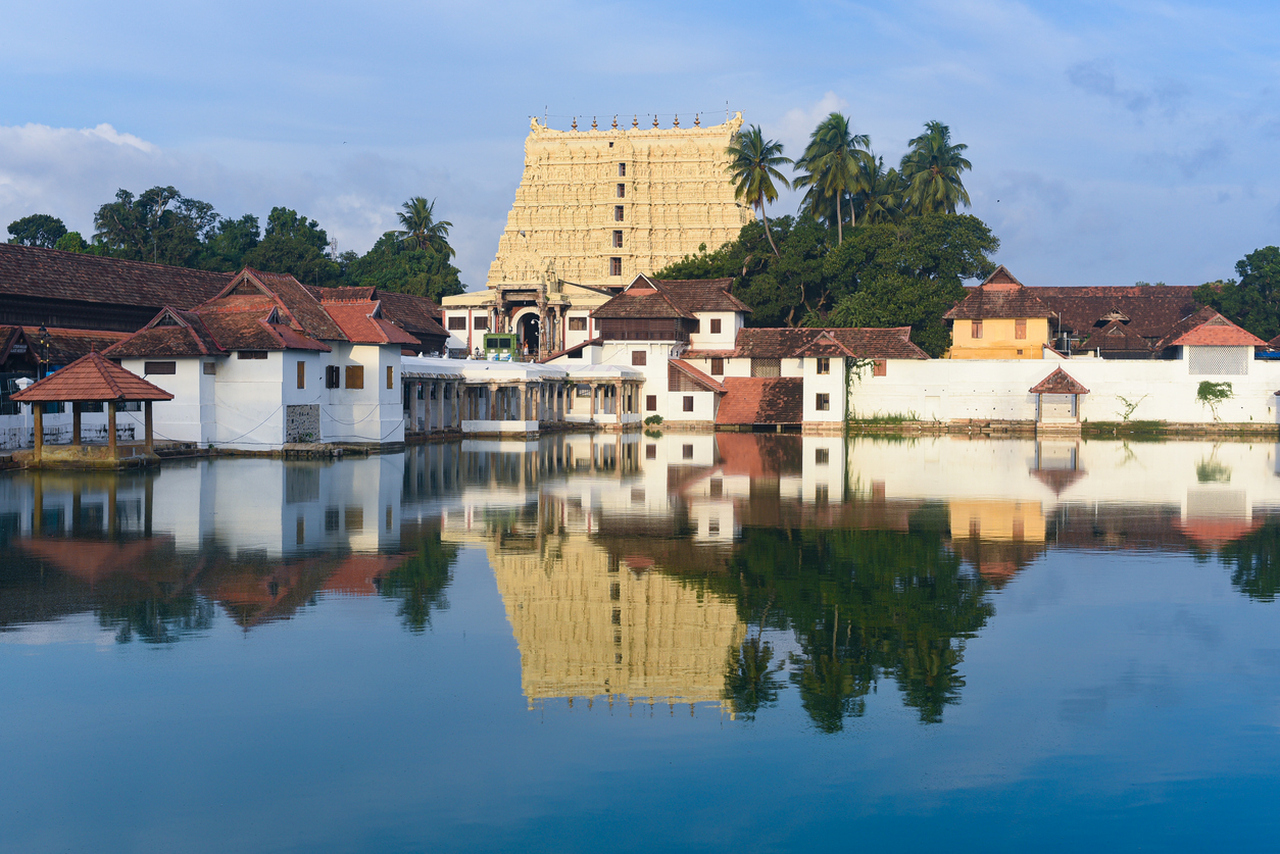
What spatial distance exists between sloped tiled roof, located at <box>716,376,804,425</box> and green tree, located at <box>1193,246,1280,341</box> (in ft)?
84.3

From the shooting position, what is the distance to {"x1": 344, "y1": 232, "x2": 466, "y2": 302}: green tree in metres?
84.8

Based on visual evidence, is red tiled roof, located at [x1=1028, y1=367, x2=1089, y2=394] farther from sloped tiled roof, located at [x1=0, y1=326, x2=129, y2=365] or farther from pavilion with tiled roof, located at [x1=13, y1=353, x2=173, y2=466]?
pavilion with tiled roof, located at [x1=13, y1=353, x2=173, y2=466]

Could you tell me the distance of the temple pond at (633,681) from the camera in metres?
7.48

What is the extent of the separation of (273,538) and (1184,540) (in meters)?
14.2

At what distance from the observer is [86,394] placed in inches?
1164

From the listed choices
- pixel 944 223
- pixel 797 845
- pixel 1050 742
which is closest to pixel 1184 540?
pixel 1050 742

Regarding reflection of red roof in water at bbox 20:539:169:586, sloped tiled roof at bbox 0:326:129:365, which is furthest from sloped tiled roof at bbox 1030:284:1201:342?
reflection of red roof in water at bbox 20:539:169:586

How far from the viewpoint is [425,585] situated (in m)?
14.5

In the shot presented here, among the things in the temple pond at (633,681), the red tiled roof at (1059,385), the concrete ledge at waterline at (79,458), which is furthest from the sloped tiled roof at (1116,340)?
the concrete ledge at waterline at (79,458)

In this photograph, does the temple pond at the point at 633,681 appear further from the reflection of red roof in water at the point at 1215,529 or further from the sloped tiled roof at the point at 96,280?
the sloped tiled roof at the point at 96,280

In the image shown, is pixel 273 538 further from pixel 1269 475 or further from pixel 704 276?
pixel 704 276

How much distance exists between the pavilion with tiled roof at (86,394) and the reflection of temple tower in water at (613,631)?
17581mm

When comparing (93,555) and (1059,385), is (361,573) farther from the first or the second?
(1059,385)

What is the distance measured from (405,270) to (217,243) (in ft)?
44.4
